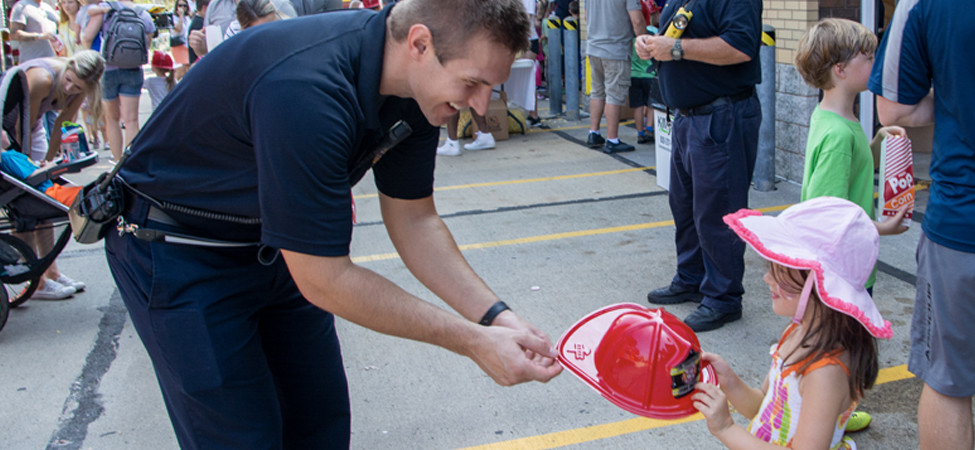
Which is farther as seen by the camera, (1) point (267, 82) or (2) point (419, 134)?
(2) point (419, 134)

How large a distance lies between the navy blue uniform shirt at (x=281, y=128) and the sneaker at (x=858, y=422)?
220 centimetres

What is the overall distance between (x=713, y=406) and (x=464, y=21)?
1157mm

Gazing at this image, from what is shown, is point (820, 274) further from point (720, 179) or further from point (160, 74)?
point (160, 74)

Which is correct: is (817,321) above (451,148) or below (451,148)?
above

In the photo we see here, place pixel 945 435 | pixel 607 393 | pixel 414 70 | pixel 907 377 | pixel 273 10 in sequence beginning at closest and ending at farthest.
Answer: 1. pixel 414 70
2. pixel 607 393
3. pixel 945 435
4. pixel 907 377
5. pixel 273 10

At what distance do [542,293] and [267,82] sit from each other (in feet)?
10.9

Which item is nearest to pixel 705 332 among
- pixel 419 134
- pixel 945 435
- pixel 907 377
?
pixel 907 377

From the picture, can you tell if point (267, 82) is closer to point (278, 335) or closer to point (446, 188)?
point (278, 335)

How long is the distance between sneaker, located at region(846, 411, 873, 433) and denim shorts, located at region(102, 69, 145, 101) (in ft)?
27.5

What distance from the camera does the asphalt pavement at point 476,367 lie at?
3488 mm

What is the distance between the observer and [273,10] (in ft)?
18.9

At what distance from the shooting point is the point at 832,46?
3363mm

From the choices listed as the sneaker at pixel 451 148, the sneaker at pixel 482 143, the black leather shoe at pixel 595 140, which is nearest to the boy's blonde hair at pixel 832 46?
the black leather shoe at pixel 595 140

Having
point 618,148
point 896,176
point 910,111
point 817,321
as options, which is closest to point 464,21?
point 817,321
